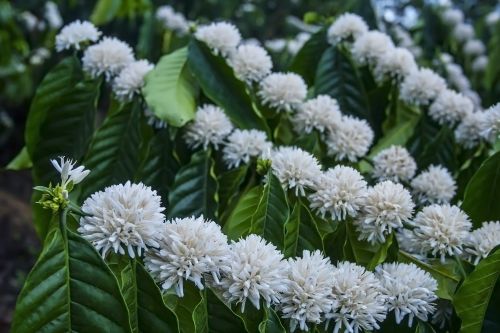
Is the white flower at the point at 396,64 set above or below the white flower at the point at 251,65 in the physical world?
above

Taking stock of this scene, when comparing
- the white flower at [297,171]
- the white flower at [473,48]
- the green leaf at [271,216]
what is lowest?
the green leaf at [271,216]

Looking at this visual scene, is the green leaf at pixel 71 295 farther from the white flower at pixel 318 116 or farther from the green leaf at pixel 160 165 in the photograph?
the white flower at pixel 318 116

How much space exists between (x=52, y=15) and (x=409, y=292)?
2.82 meters

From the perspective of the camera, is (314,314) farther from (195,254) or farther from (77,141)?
(77,141)

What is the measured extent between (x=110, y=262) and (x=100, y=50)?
1.62 ft

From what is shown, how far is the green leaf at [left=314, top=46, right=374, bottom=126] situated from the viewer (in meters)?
1.24

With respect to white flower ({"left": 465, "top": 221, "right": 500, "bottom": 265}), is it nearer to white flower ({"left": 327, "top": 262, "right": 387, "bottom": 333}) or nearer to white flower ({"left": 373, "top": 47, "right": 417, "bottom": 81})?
white flower ({"left": 327, "top": 262, "right": 387, "bottom": 333})

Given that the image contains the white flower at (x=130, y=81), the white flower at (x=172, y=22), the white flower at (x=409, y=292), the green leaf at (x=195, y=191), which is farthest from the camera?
the white flower at (x=172, y=22)

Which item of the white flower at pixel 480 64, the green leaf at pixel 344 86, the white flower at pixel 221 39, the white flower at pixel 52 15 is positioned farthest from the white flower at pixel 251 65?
the white flower at pixel 52 15

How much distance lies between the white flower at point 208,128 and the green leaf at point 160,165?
0.03 metres

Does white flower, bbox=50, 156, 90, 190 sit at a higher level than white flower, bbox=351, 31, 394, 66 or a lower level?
lower

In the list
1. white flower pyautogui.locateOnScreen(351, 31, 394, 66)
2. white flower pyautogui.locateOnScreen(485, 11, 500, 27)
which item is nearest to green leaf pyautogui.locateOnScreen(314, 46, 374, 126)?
white flower pyautogui.locateOnScreen(351, 31, 394, 66)

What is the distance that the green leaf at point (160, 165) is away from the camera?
1.04 meters

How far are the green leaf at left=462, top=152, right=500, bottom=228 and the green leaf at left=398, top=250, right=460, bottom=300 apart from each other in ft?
0.39
